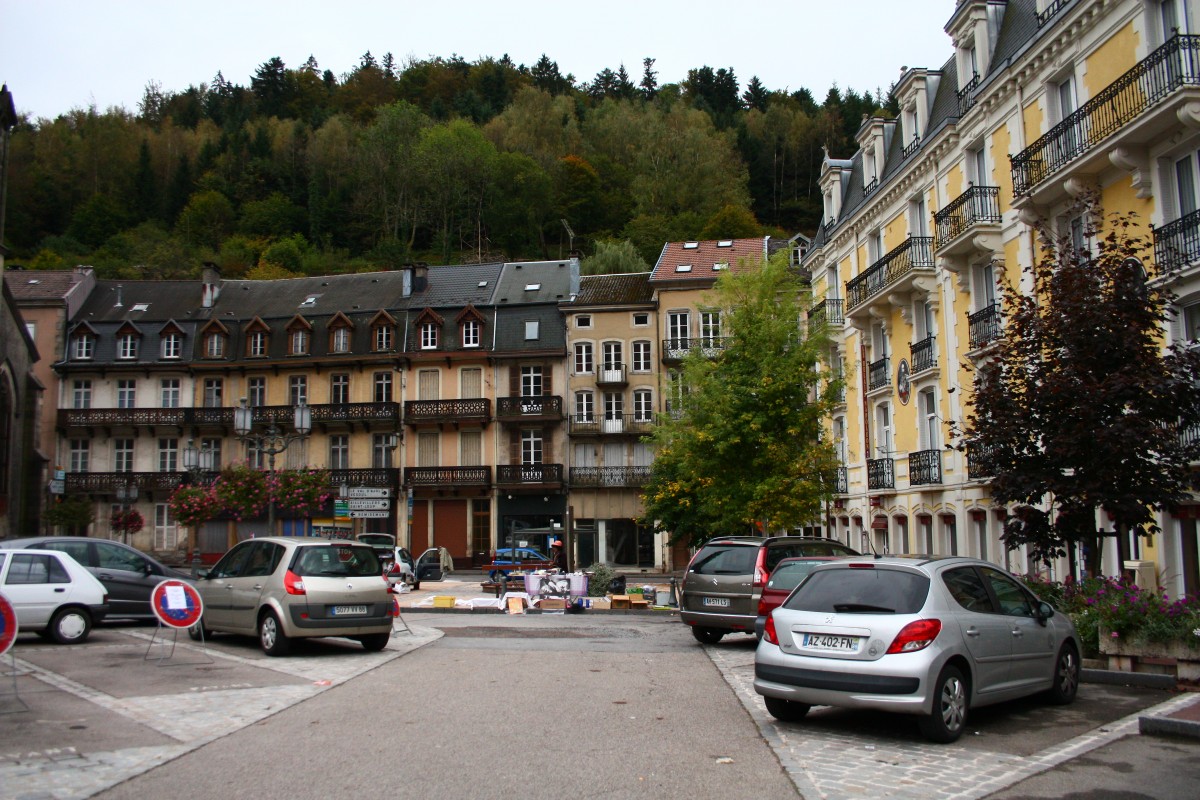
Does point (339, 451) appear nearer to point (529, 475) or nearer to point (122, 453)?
point (529, 475)

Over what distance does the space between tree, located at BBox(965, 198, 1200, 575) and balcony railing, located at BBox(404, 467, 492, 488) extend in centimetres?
3571

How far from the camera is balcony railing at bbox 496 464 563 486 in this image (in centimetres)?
4694

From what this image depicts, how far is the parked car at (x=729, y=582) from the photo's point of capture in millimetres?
15094

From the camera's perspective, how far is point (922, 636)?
800 cm

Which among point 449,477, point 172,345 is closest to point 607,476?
point 449,477

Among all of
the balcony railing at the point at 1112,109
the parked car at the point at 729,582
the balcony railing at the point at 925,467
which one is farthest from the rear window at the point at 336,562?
the balcony railing at the point at 925,467

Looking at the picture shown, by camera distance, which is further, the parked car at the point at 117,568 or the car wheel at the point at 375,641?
the parked car at the point at 117,568

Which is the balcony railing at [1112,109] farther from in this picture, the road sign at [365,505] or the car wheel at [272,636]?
the road sign at [365,505]

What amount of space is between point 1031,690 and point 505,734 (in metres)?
4.85

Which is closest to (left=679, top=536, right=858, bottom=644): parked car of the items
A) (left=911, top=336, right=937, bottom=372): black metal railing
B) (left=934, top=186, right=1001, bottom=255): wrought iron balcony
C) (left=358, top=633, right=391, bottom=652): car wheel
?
(left=358, top=633, right=391, bottom=652): car wheel

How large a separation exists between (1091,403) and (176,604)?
1158 centimetres

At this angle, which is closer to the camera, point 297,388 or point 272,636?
point 272,636

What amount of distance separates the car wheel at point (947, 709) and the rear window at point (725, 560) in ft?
23.1

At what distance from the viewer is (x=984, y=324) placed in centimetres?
2283
